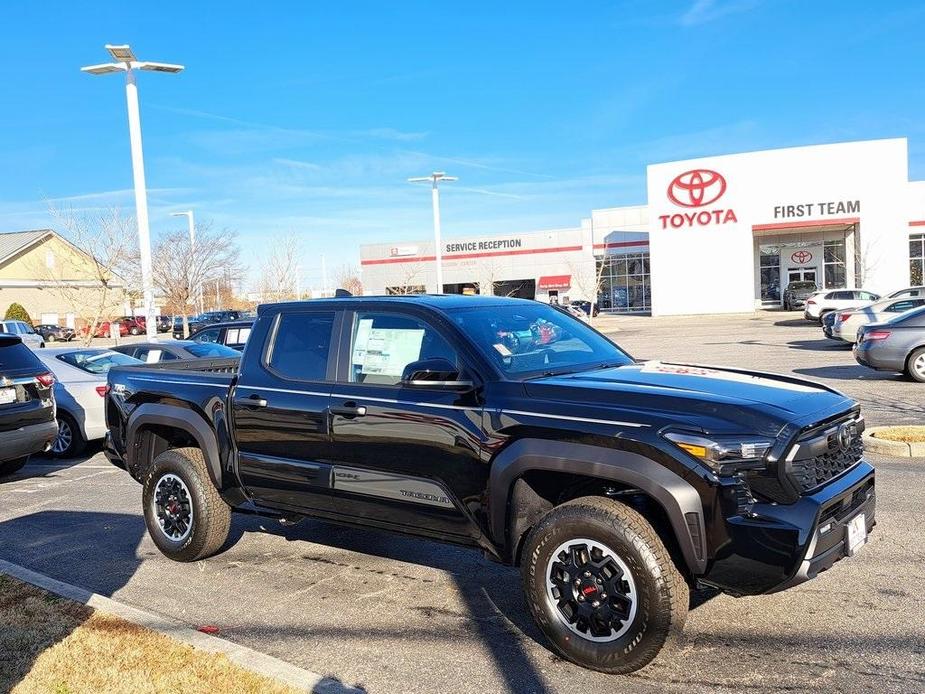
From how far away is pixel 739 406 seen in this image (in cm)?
379

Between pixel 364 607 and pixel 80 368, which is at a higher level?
pixel 80 368

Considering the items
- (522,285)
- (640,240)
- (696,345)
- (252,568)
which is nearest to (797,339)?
(696,345)

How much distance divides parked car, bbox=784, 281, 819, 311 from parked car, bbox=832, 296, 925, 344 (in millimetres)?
24726

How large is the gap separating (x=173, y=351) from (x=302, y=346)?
7.48 meters

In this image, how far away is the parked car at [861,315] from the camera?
2066 cm

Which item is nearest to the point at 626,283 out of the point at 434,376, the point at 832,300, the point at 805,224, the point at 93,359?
the point at 805,224

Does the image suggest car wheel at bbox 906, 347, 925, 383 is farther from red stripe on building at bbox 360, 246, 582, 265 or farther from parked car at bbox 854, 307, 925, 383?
red stripe on building at bbox 360, 246, 582, 265

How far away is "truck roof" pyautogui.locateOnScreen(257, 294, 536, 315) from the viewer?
5031 millimetres

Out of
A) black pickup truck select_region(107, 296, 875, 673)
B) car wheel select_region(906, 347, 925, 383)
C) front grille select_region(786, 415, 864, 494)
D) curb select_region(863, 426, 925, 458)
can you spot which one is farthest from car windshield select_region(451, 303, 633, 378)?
car wheel select_region(906, 347, 925, 383)

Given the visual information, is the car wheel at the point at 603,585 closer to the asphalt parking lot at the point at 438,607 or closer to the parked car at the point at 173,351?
the asphalt parking lot at the point at 438,607

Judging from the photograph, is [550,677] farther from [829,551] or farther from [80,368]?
[80,368]

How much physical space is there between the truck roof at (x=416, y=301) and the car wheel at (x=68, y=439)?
617 cm

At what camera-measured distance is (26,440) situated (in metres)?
8.71

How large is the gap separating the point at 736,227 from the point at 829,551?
1723 inches
